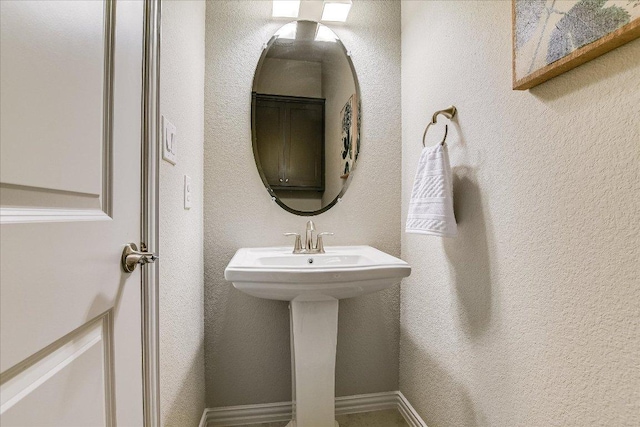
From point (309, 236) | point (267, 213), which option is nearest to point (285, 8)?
point (267, 213)

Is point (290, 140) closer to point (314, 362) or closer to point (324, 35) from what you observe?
point (324, 35)

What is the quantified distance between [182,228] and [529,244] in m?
1.05

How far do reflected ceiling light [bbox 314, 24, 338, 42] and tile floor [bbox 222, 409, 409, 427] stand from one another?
1.88 metres

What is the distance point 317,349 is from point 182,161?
2.87ft

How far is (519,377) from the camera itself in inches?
32.1

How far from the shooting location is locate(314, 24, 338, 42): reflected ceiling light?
1.52 meters

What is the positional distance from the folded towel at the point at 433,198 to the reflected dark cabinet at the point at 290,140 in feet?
1.81

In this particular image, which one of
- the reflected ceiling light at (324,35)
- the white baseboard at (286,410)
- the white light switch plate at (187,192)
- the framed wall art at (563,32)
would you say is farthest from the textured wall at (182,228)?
the framed wall art at (563,32)

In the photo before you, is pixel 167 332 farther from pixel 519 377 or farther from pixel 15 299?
pixel 519 377

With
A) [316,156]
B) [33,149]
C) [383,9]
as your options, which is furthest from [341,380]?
[383,9]

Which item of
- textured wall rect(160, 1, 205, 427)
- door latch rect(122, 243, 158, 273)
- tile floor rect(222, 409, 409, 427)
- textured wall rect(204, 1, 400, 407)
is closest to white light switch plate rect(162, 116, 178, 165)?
textured wall rect(160, 1, 205, 427)

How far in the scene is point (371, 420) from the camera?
4.77ft

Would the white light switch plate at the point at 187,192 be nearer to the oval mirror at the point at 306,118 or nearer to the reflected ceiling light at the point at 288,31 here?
the oval mirror at the point at 306,118

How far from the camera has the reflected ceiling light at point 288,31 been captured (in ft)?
4.87
